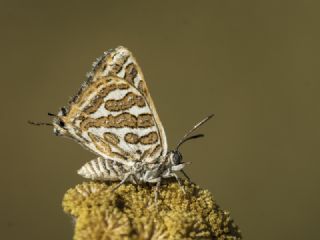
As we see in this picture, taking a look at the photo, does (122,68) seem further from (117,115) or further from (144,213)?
(144,213)

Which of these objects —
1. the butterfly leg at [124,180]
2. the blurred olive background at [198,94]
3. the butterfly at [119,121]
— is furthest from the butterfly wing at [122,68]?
the blurred olive background at [198,94]

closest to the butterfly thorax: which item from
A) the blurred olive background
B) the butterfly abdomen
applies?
the butterfly abdomen

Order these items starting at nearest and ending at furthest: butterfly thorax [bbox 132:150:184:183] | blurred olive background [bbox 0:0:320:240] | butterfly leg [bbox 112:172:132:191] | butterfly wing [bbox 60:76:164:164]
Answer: butterfly leg [bbox 112:172:132:191] < butterfly thorax [bbox 132:150:184:183] < butterfly wing [bbox 60:76:164:164] < blurred olive background [bbox 0:0:320:240]

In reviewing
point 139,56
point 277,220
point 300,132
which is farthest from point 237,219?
point 139,56

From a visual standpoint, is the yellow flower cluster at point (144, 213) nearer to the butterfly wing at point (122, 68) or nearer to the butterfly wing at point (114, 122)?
the butterfly wing at point (114, 122)

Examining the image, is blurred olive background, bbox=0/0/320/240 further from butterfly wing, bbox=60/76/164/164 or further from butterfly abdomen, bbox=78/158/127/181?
butterfly abdomen, bbox=78/158/127/181

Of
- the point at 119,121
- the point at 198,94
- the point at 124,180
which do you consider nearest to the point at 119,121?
the point at 119,121

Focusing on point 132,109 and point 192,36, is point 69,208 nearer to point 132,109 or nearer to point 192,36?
point 132,109

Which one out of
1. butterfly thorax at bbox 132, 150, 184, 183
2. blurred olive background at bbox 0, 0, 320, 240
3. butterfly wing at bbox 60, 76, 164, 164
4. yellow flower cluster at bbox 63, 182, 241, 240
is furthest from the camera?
blurred olive background at bbox 0, 0, 320, 240
